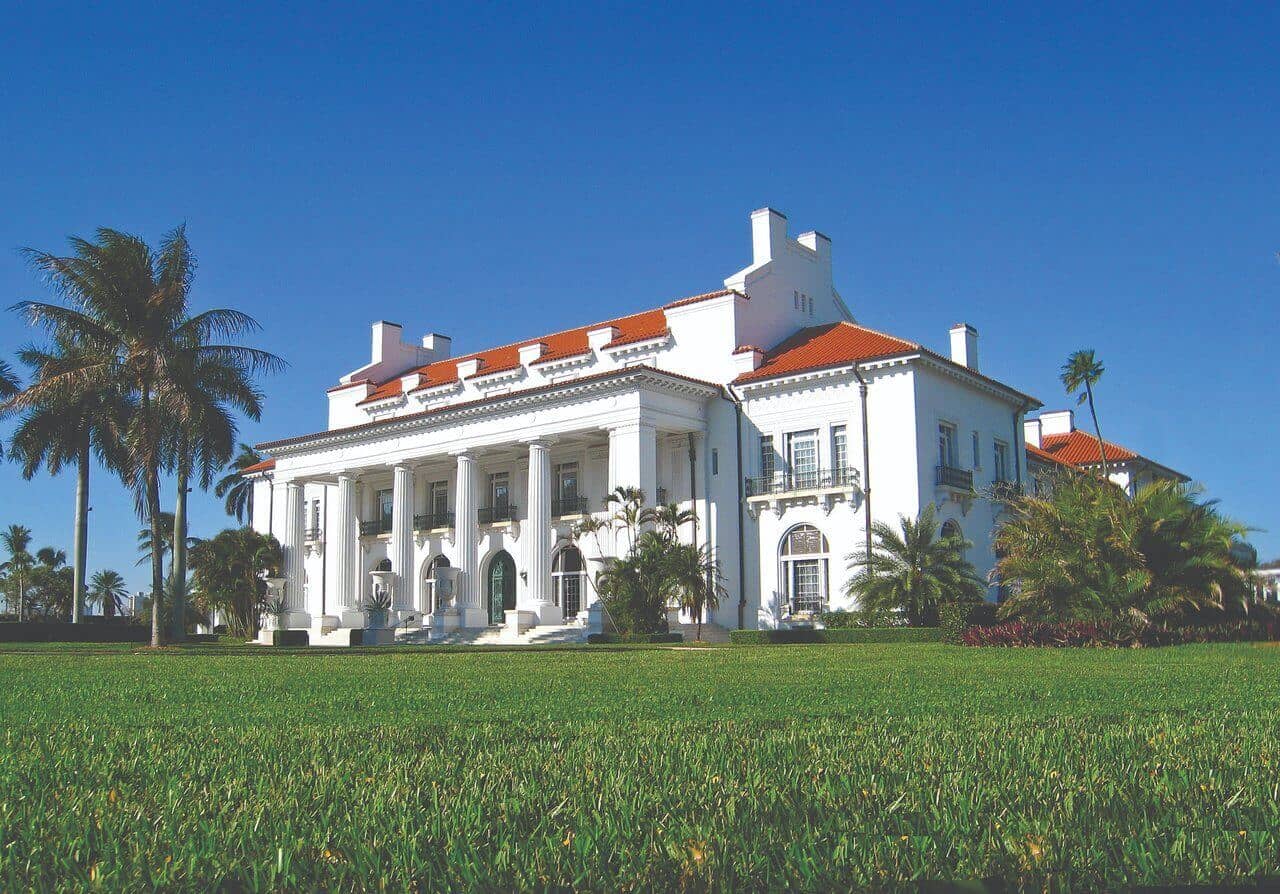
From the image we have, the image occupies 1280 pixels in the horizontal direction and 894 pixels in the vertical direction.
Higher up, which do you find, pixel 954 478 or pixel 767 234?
pixel 767 234

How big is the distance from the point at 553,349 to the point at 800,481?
44.0ft

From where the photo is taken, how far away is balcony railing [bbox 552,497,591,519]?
43875mm

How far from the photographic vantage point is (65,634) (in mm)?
36375

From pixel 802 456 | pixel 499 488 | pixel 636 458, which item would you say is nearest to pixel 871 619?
pixel 802 456

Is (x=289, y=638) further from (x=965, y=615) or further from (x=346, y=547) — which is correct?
(x=965, y=615)

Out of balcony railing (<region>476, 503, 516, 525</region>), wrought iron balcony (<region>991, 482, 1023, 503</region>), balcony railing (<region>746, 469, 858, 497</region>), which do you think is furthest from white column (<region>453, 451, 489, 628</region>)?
wrought iron balcony (<region>991, 482, 1023, 503</region>)

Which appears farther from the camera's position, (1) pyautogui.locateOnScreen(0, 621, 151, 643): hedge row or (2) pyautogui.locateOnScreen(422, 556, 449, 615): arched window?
(2) pyautogui.locateOnScreen(422, 556, 449, 615): arched window

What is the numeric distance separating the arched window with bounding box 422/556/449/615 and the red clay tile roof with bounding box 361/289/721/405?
7.63m

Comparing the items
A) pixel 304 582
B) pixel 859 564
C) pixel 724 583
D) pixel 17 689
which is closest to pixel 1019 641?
pixel 859 564

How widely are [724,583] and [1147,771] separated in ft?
118

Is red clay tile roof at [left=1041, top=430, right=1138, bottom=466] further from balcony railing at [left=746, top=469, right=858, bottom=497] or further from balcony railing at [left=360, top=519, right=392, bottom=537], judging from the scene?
balcony railing at [left=360, top=519, right=392, bottom=537]

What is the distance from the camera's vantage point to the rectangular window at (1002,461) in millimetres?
42250

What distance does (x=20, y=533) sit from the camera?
10650cm

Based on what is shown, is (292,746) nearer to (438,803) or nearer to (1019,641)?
(438,803)
